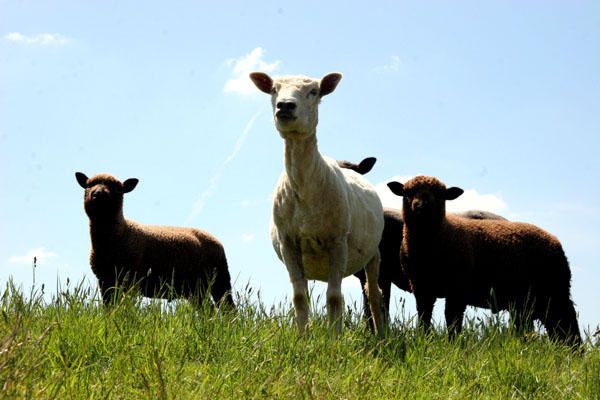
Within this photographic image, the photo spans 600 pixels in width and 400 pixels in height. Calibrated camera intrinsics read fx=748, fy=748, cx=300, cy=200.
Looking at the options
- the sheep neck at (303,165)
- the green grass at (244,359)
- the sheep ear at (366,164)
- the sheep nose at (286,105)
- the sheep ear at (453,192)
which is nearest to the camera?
the green grass at (244,359)

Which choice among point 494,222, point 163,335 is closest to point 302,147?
point 163,335

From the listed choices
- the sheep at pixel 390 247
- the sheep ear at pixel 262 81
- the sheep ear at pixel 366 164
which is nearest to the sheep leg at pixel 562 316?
the sheep at pixel 390 247

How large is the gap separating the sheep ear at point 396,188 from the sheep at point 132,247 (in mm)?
3010

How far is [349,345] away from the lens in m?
6.81

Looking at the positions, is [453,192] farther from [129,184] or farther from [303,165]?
[129,184]

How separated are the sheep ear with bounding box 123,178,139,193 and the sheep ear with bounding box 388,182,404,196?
4128mm

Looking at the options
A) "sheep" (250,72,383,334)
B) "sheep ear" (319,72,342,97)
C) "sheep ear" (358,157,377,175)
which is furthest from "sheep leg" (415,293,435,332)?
"sheep ear" (358,157,377,175)

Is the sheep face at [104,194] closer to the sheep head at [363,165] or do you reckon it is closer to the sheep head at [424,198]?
the sheep head at [363,165]

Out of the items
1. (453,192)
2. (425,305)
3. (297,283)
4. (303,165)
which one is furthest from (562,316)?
(303,165)

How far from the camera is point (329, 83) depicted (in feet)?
26.5

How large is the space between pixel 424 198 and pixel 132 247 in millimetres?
4621

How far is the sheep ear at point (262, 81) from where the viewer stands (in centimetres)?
805

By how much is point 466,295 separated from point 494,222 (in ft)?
5.05

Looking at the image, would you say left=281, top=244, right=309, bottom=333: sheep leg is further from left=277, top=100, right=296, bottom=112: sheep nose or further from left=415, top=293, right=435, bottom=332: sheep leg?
left=415, top=293, right=435, bottom=332: sheep leg
